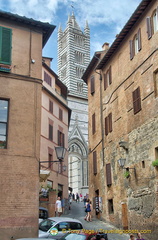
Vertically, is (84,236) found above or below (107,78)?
below

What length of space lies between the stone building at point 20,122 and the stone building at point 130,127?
19.9ft

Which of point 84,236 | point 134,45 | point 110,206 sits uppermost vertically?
point 134,45

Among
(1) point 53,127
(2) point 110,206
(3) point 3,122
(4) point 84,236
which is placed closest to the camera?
(4) point 84,236

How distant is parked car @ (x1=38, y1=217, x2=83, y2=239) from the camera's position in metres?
14.6

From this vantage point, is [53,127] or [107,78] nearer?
[107,78]

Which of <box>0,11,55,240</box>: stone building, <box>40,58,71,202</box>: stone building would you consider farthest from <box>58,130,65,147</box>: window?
<box>0,11,55,240</box>: stone building

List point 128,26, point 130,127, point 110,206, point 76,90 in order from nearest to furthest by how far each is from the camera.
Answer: point 130,127 → point 128,26 → point 110,206 → point 76,90

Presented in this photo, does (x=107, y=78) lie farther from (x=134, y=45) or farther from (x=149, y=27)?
(x=149, y=27)

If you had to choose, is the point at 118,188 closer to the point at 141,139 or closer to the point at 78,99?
the point at 141,139

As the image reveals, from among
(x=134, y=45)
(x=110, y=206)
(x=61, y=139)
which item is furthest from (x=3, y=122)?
(x=61, y=139)

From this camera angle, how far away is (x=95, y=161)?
26938 millimetres

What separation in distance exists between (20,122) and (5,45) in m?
3.35

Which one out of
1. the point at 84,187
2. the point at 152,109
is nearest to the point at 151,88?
the point at 152,109

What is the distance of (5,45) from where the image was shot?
15.0 meters
